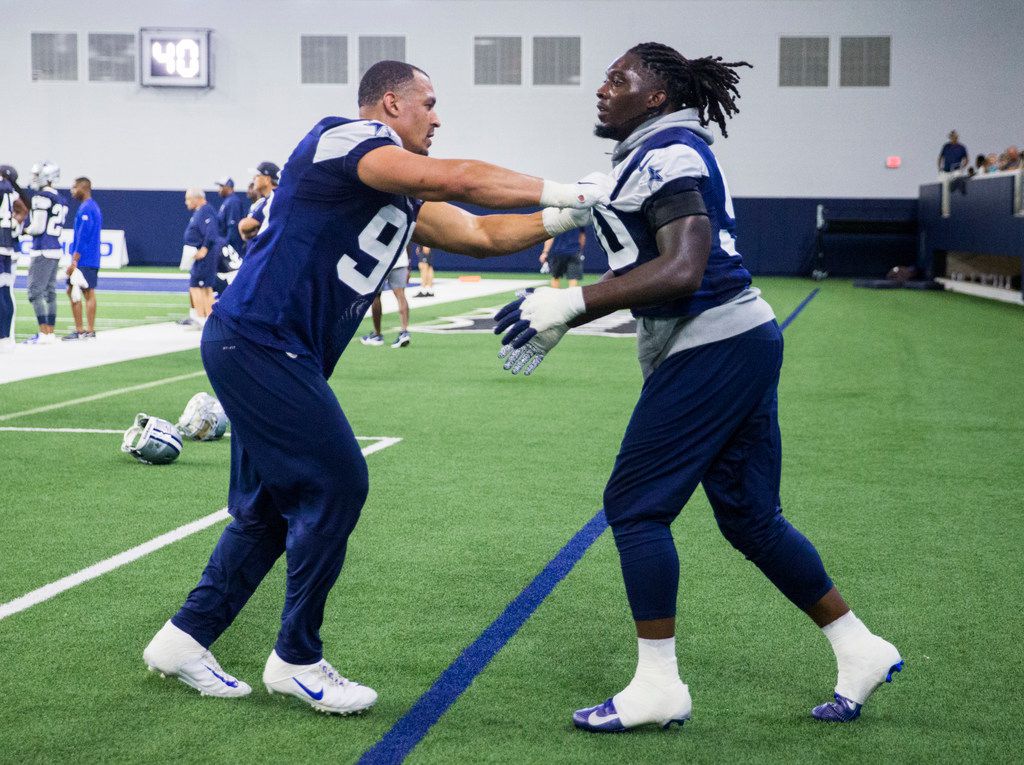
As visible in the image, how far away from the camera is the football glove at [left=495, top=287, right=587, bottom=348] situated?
3.72 metres

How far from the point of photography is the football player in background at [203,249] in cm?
1706

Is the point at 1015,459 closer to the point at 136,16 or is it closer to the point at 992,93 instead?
the point at 992,93

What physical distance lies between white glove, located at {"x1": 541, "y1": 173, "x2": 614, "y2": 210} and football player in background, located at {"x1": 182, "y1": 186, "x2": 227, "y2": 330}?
13774 mm

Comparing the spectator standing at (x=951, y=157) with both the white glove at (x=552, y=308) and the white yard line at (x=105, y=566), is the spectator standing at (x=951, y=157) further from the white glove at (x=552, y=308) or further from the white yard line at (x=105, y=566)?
the white glove at (x=552, y=308)

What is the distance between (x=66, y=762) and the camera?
358 centimetres

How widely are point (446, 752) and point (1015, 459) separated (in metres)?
6.01

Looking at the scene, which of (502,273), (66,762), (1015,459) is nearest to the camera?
(66,762)

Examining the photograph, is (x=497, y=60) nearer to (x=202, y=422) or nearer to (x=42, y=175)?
(x=42, y=175)

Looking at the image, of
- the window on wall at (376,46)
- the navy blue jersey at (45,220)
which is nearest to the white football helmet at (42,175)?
the navy blue jersey at (45,220)

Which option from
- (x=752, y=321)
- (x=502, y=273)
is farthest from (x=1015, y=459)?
(x=502, y=273)

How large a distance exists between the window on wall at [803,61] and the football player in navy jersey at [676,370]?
1316 inches

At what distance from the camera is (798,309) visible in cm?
2314

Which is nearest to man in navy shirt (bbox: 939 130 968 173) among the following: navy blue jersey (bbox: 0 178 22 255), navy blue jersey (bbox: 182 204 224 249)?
navy blue jersey (bbox: 182 204 224 249)

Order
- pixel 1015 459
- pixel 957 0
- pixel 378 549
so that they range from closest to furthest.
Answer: pixel 378 549
pixel 1015 459
pixel 957 0
